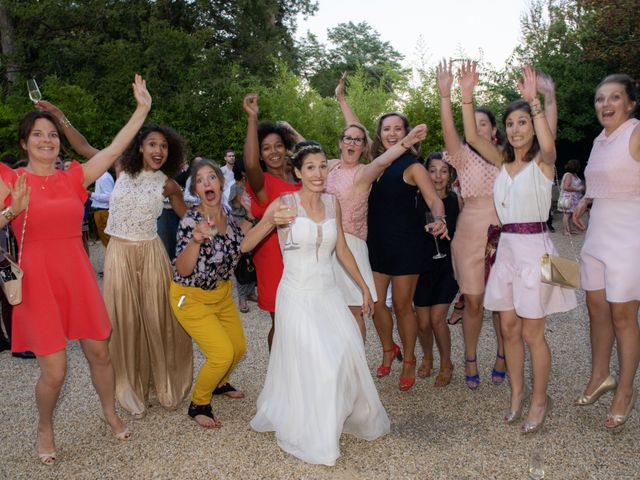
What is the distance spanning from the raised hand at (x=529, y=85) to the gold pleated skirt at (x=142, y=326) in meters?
2.78

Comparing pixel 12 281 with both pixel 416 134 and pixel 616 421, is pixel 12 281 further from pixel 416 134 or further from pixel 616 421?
pixel 616 421

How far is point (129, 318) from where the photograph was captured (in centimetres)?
436

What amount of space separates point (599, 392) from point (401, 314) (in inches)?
59.7

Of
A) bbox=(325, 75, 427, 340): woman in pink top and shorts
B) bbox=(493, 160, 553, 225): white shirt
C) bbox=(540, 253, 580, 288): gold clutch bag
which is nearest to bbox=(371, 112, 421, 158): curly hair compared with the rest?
bbox=(325, 75, 427, 340): woman in pink top and shorts

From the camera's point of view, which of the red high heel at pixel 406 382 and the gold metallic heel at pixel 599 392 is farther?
the red high heel at pixel 406 382

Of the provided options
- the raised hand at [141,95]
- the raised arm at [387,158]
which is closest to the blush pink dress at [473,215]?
the raised arm at [387,158]

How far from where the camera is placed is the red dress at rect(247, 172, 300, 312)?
14.9ft

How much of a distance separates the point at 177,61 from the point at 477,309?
55.4 ft

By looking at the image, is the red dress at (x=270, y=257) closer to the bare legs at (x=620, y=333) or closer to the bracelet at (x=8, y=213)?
the bracelet at (x=8, y=213)

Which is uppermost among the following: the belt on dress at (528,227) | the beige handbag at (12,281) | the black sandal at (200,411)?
the belt on dress at (528,227)

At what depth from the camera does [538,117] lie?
3615mm

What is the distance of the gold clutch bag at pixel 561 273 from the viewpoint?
11.6 ft

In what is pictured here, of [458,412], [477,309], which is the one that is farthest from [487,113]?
[458,412]

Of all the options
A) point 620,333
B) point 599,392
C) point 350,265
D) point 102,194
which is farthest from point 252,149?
point 102,194
